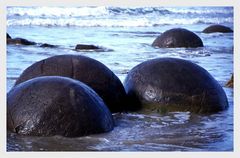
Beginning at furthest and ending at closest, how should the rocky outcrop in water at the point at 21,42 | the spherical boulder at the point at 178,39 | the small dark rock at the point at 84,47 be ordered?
the spherical boulder at the point at 178,39 < the small dark rock at the point at 84,47 < the rocky outcrop in water at the point at 21,42

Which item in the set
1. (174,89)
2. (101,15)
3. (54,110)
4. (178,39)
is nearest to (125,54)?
(101,15)

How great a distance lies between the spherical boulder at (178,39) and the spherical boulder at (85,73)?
151 inches

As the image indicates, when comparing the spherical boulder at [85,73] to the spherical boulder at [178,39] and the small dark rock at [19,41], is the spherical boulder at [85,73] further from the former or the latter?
the spherical boulder at [178,39]

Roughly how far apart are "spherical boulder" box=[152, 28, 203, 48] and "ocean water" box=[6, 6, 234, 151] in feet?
3.49

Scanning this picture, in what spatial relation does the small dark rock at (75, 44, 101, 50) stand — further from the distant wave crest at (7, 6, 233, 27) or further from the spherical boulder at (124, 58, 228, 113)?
the spherical boulder at (124, 58, 228, 113)

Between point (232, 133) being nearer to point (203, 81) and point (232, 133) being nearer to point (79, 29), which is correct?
point (203, 81)

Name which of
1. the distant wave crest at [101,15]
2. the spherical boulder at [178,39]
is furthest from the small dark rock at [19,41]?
the spherical boulder at [178,39]

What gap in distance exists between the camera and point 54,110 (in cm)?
642

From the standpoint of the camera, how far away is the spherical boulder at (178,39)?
1180cm

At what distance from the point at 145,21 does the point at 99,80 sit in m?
1.40

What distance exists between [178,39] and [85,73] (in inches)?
207

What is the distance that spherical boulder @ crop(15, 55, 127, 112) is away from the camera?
302 inches

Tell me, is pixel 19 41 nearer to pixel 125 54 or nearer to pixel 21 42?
pixel 21 42

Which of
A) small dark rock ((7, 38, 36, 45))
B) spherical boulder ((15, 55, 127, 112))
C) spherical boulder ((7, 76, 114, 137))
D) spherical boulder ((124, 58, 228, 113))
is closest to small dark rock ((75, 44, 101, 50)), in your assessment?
small dark rock ((7, 38, 36, 45))
